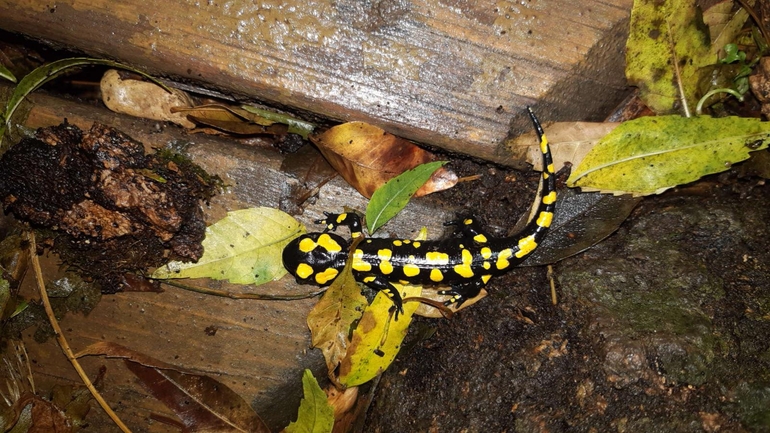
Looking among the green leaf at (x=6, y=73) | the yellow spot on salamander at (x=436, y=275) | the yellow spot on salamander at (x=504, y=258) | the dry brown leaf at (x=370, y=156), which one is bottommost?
the yellow spot on salamander at (x=436, y=275)

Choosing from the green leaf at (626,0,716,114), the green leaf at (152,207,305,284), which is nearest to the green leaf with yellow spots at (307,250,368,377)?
the green leaf at (152,207,305,284)

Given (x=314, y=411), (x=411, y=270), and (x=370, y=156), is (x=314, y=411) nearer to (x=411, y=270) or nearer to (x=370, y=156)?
(x=411, y=270)

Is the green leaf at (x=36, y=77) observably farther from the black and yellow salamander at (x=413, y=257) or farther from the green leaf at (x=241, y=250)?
the black and yellow salamander at (x=413, y=257)

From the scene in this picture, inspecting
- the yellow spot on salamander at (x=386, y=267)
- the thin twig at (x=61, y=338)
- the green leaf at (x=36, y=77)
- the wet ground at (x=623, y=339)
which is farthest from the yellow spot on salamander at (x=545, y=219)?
the thin twig at (x=61, y=338)

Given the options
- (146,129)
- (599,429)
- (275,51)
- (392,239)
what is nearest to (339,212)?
(392,239)

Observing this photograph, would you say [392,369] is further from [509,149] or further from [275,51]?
[275,51]

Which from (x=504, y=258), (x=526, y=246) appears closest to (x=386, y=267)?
(x=504, y=258)
